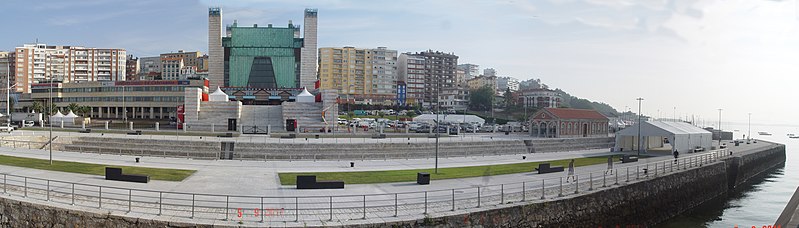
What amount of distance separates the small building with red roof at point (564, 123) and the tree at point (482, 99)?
66165 millimetres

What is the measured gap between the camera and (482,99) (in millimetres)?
133375

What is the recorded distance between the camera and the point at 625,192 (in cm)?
2461

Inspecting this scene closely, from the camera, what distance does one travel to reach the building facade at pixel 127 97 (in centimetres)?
8375

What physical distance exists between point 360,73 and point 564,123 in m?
82.4

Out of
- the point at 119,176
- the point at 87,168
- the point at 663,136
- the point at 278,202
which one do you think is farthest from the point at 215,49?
the point at 278,202

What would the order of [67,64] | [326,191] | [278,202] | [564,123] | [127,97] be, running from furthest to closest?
1. [67,64]
2. [127,97]
3. [564,123]
4. [326,191]
5. [278,202]

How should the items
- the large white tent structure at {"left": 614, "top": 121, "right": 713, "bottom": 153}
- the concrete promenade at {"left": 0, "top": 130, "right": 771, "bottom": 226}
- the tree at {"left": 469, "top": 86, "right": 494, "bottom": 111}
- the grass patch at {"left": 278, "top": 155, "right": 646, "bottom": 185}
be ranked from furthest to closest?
the tree at {"left": 469, "top": 86, "right": 494, "bottom": 111}
the large white tent structure at {"left": 614, "top": 121, "right": 713, "bottom": 153}
the grass patch at {"left": 278, "top": 155, "right": 646, "bottom": 185}
the concrete promenade at {"left": 0, "top": 130, "right": 771, "bottom": 226}

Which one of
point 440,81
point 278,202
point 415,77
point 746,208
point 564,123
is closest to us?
point 278,202

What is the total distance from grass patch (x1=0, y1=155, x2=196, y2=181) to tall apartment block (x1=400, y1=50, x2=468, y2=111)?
365ft

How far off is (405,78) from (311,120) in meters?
90.9

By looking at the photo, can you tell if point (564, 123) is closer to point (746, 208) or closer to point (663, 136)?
point (663, 136)

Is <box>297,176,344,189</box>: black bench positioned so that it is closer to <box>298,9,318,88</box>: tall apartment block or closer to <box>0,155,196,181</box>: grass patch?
<box>0,155,196,181</box>: grass patch

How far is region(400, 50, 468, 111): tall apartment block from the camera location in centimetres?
14084

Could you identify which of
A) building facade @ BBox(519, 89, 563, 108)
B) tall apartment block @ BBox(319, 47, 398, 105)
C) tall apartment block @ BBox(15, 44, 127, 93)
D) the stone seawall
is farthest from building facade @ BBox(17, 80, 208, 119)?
building facade @ BBox(519, 89, 563, 108)
